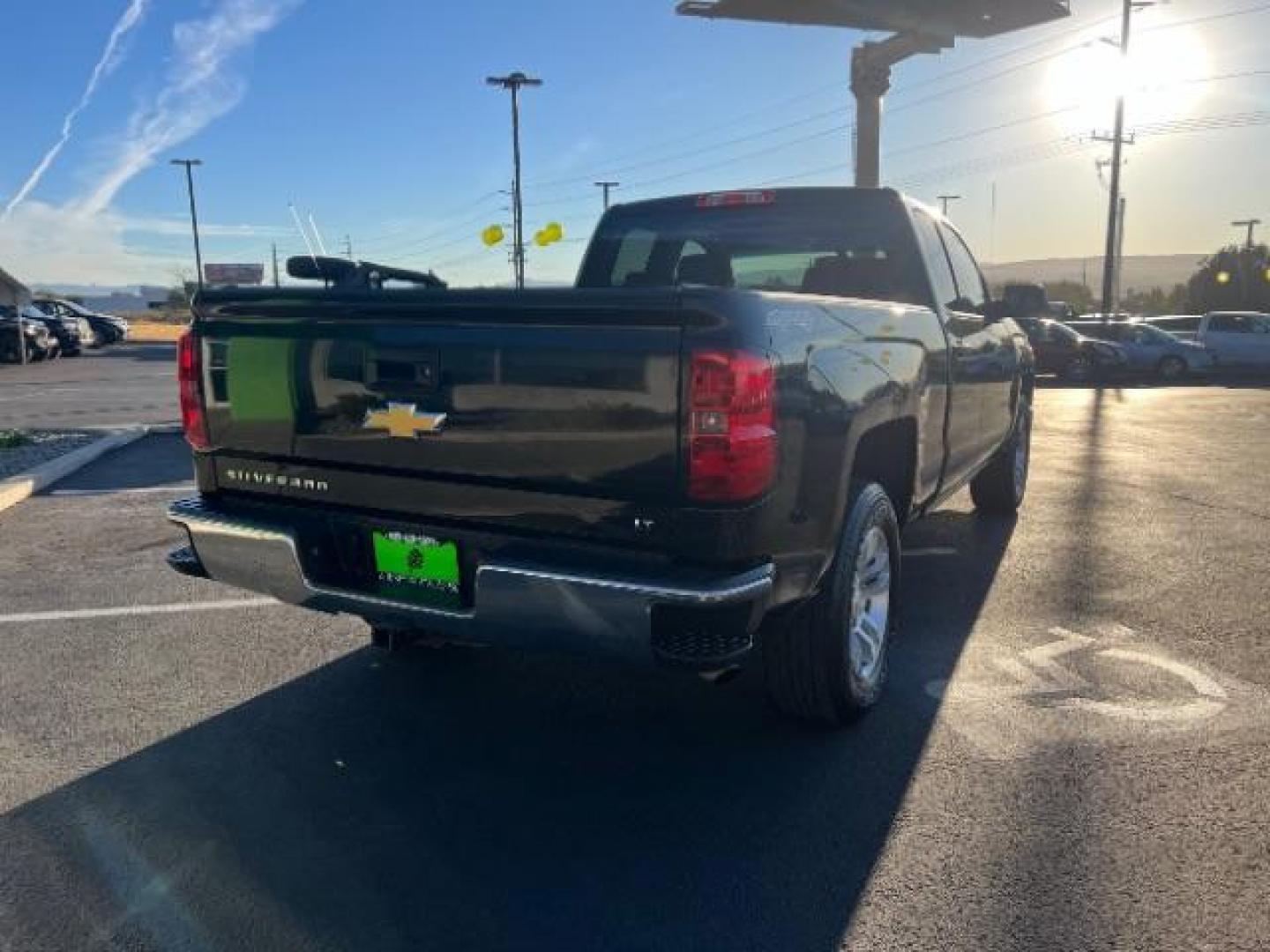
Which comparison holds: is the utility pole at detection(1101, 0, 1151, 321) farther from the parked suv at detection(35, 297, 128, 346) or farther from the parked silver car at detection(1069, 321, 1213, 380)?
the parked suv at detection(35, 297, 128, 346)

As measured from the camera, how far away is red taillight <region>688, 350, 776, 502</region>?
108 inches

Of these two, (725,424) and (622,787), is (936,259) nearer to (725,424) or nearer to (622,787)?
(725,424)

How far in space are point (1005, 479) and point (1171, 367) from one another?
63.4 ft

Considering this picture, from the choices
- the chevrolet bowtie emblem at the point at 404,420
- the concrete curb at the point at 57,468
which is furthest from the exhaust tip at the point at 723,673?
the concrete curb at the point at 57,468

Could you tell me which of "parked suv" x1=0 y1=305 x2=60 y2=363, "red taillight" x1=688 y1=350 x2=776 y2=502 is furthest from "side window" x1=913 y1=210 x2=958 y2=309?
"parked suv" x1=0 y1=305 x2=60 y2=363

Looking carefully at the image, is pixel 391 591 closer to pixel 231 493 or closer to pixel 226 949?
pixel 231 493

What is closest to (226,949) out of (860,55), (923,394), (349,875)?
(349,875)

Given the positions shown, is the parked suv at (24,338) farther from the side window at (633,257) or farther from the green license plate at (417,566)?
the green license plate at (417,566)

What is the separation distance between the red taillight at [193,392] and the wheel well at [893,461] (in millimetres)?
2312

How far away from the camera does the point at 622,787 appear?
10.8 feet

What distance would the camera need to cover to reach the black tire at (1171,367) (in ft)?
77.6

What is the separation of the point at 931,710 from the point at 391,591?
2.05 m

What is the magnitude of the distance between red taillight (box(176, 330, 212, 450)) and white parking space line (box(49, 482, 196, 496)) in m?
5.01

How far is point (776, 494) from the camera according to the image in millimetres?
2914
